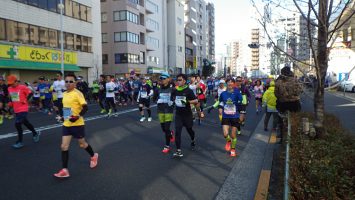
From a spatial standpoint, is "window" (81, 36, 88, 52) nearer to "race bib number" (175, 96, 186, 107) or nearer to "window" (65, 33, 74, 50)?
"window" (65, 33, 74, 50)

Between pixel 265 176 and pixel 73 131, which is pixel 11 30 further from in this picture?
pixel 265 176

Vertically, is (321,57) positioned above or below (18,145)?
above

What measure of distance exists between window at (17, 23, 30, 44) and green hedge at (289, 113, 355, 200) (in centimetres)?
2656

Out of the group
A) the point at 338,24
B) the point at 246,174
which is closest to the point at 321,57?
the point at 338,24

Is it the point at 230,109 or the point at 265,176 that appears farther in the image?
the point at 230,109

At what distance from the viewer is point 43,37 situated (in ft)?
97.8

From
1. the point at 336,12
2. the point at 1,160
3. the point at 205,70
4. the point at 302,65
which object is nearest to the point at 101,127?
the point at 1,160

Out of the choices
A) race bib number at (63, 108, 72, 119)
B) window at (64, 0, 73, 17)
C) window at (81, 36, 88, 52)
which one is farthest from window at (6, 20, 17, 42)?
race bib number at (63, 108, 72, 119)

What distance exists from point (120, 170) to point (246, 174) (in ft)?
7.52

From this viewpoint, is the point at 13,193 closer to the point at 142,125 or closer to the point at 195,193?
the point at 195,193

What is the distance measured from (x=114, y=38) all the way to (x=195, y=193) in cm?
4422

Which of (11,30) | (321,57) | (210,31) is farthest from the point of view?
(210,31)

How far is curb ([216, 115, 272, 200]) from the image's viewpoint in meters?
4.93

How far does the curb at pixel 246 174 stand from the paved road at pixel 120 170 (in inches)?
6.2
